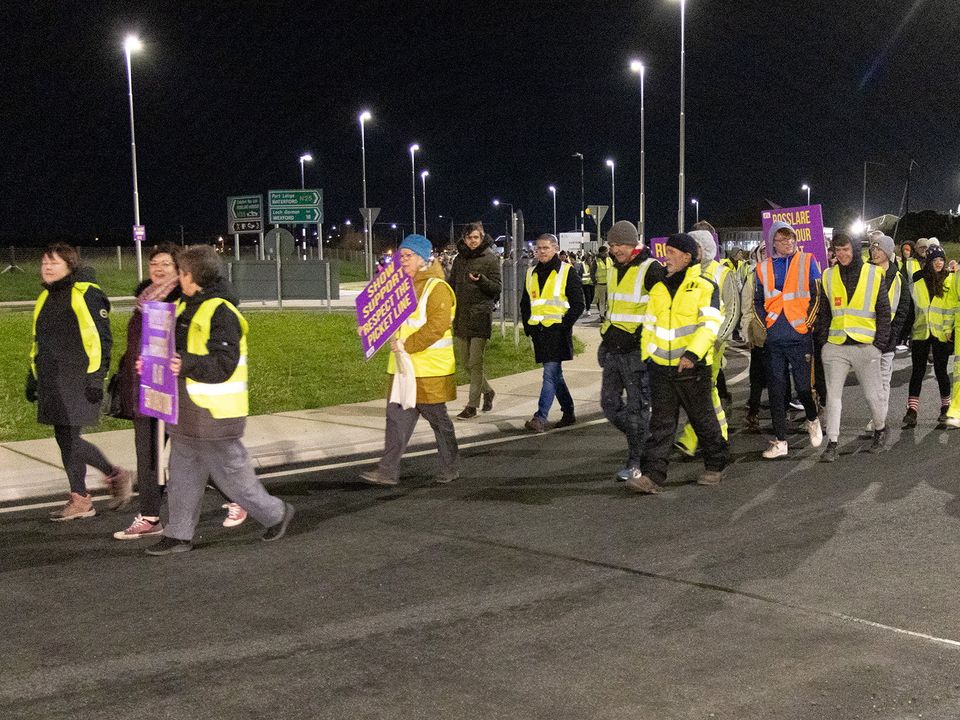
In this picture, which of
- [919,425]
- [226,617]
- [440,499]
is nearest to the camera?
[226,617]

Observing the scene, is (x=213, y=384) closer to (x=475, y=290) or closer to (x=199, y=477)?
(x=199, y=477)

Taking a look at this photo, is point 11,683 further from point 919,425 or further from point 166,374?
point 919,425

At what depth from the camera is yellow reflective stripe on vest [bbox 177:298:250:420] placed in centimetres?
600

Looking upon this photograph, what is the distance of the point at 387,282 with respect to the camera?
25.8 ft

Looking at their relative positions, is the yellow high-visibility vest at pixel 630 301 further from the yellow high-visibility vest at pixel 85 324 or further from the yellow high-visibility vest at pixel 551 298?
the yellow high-visibility vest at pixel 85 324

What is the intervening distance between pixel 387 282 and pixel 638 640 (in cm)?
383

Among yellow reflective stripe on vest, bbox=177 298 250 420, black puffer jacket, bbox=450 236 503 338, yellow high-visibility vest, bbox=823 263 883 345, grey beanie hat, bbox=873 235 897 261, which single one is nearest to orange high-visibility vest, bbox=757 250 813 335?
yellow high-visibility vest, bbox=823 263 883 345

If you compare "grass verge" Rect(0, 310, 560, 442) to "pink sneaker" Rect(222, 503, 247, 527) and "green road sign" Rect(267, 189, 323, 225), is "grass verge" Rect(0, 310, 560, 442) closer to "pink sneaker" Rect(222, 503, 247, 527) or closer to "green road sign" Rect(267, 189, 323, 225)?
"pink sneaker" Rect(222, 503, 247, 527)

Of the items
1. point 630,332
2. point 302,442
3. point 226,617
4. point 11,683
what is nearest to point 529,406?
point 302,442

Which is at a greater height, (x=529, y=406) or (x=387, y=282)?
(x=387, y=282)

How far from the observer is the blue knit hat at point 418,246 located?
7.80m

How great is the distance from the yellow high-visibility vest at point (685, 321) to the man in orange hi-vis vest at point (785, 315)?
5.31ft

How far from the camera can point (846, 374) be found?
8.97 metres

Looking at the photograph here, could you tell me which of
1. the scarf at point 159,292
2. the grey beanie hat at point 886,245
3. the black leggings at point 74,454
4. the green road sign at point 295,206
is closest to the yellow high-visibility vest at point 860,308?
the grey beanie hat at point 886,245
